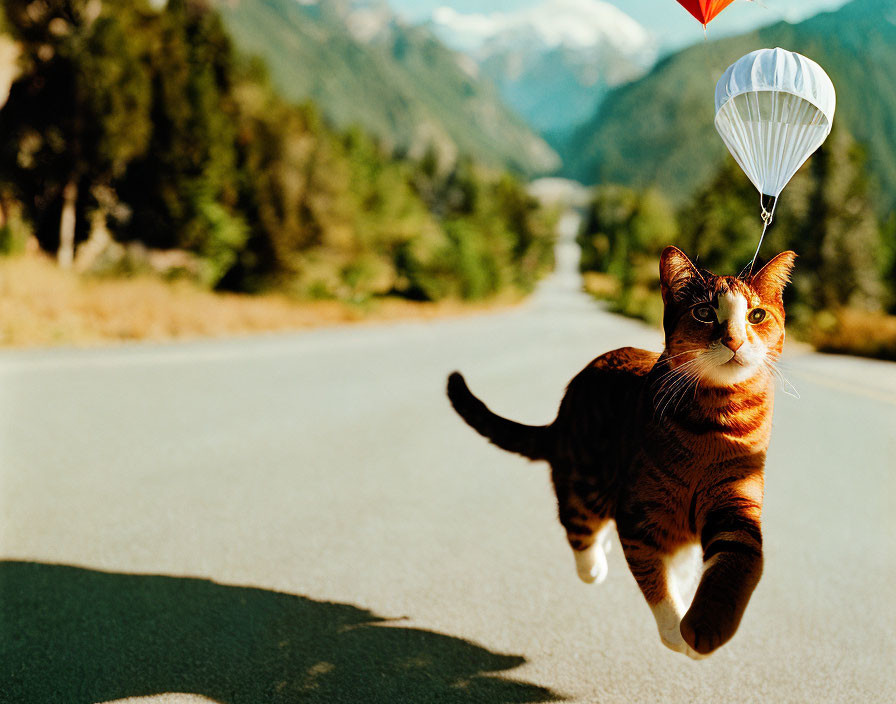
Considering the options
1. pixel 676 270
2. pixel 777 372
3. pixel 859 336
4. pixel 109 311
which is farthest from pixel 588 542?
pixel 859 336

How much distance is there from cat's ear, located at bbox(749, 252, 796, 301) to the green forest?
17.1 meters

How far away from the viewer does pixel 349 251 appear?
29266mm

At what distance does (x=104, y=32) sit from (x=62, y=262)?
18.9 ft

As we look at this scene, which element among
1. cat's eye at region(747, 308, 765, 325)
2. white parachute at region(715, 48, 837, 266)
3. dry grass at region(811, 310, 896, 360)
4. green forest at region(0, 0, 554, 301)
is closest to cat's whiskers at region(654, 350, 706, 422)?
cat's eye at region(747, 308, 765, 325)

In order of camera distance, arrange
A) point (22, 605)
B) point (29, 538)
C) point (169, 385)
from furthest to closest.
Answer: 1. point (169, 385)
2. point (29, 538)
3. point (22, 605)

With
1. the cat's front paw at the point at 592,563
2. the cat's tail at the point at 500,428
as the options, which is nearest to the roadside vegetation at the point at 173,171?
the cat's tail at the point at 500,428

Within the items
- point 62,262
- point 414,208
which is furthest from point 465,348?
point 414,208

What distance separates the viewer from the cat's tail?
206 centimetres

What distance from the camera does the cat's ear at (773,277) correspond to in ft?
4.79

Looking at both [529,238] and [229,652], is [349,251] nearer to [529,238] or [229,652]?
[229,652]

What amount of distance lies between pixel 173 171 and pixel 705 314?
65.8ft

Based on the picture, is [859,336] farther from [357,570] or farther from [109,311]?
[109,311]

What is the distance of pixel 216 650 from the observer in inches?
96.2

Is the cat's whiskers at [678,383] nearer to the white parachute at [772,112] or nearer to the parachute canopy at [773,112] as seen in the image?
the white parachute at [772,112]
